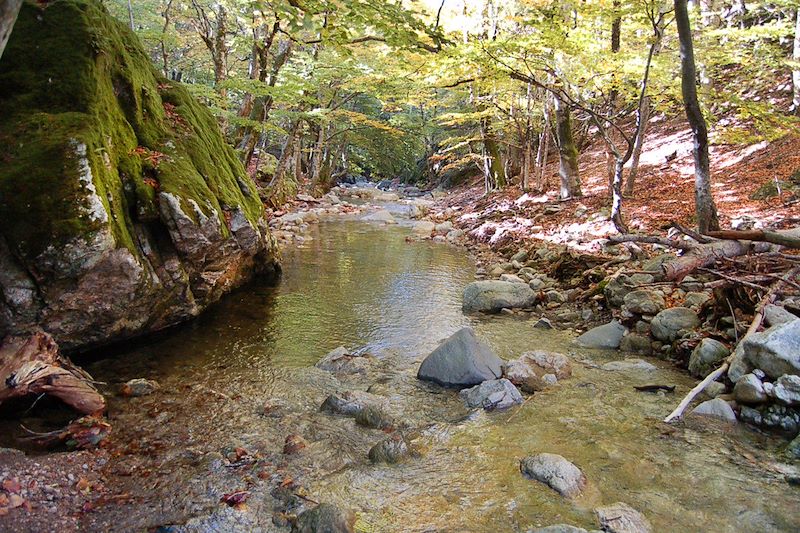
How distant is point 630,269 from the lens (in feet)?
24.1

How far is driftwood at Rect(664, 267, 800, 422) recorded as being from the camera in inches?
152

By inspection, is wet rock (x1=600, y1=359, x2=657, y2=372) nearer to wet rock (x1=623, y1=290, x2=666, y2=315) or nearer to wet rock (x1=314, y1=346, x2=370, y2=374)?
wet rock (x1=623, y1=290, x2=666, y2=315)

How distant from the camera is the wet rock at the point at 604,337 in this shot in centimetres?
601

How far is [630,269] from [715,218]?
1.36 metres

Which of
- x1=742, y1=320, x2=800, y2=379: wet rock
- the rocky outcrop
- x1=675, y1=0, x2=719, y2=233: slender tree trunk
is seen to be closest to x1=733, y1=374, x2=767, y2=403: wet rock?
x1=742, y1=320, x2=800, y2=379: wet rock

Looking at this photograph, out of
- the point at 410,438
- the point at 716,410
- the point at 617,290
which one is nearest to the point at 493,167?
the point at 617,290

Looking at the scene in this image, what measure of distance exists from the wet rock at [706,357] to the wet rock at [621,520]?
2609 mm

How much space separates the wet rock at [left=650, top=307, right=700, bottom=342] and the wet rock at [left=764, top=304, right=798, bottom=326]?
98 cm

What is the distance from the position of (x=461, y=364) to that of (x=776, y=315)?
3.06 m

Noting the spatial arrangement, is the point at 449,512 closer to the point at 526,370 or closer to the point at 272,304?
the point at 526,370

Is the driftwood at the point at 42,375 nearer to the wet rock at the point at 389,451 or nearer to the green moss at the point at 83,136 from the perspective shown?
the green moss at the point at 83,136

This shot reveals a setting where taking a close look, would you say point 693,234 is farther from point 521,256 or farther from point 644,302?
point 521,256

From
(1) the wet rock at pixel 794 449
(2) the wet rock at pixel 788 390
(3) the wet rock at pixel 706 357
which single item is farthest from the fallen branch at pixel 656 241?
(1) the wet rock at pixel 794 449

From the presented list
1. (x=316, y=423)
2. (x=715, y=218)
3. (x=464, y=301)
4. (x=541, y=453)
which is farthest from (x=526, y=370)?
(x=715, y=218)
